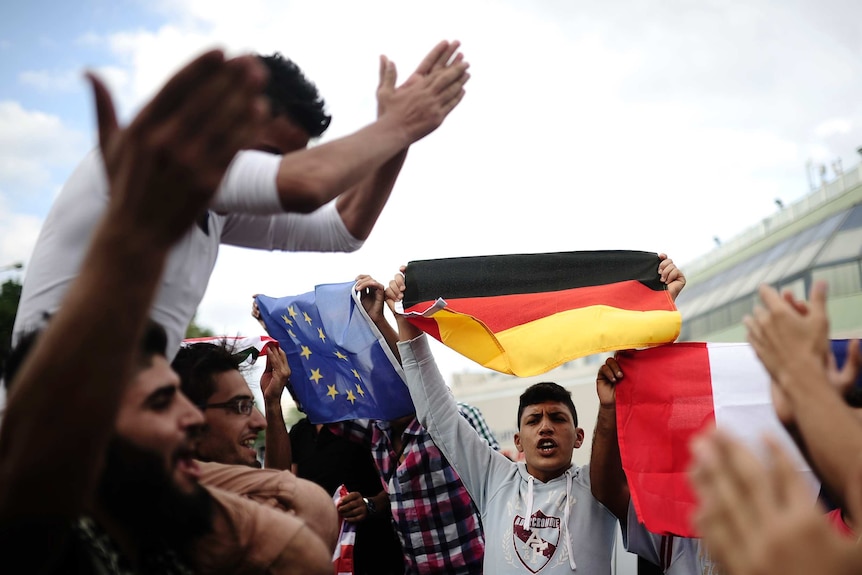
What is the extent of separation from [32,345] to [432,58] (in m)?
1.25

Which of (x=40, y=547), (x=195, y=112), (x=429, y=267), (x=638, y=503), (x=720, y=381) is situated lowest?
(x=638, y=503)

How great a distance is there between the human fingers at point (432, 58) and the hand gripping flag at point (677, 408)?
88.5 inches

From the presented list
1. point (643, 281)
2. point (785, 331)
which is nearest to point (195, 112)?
point (785, 331)

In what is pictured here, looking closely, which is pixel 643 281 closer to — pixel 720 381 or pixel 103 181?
pixel 720 381

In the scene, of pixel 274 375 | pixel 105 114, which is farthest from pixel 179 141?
pixel 274 375

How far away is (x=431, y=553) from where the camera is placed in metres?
4.51

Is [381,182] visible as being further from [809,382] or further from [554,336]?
[554,336]

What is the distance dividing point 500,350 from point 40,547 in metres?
2.87

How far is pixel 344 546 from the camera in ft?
15.2

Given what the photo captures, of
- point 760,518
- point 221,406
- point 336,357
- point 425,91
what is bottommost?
point 760,518

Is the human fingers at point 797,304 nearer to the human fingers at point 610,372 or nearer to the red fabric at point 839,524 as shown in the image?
the red fabric at point 839,524

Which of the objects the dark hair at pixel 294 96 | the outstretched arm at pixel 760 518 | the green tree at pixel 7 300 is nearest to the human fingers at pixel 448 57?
the dark hair at pixel 294 96

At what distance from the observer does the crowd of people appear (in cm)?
128

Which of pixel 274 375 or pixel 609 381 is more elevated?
pixel 274 375
